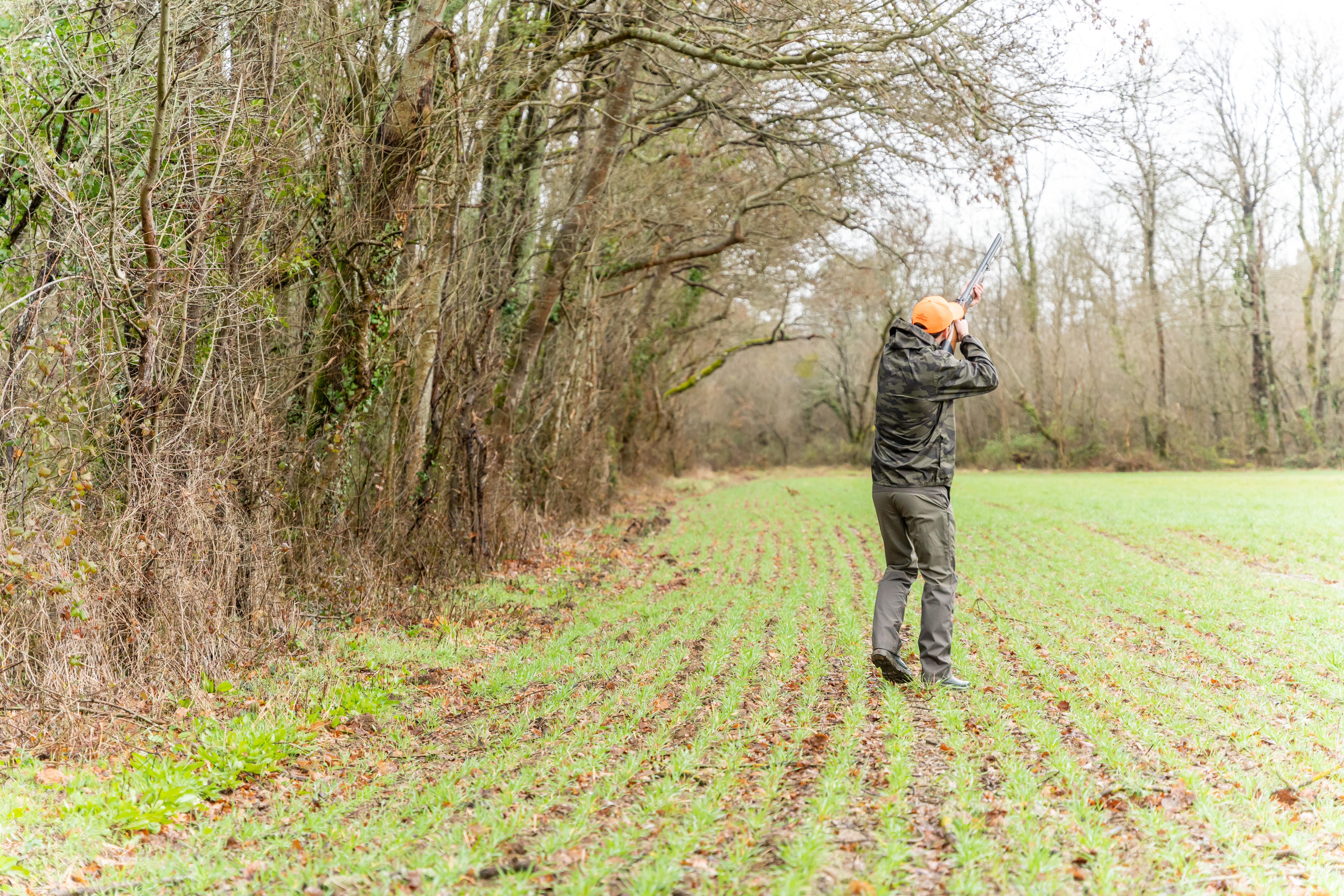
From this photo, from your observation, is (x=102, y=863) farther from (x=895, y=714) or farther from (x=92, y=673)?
(x=895, y=714)

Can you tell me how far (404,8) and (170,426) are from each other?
452 centimetres

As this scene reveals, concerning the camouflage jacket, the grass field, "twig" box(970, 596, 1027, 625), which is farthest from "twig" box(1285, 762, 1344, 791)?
"twig" box(970, 596, 1027, 625)

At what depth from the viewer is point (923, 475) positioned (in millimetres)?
6055

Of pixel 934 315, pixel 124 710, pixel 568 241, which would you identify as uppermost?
pixel 568 241

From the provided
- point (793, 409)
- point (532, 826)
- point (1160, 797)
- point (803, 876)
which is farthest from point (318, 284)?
point (793, 409)

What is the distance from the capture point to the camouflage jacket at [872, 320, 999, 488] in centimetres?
595

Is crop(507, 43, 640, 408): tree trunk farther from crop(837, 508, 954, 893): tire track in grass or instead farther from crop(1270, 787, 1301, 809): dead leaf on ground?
crop(1270, 787, 1301, 809): dead leaf on ground

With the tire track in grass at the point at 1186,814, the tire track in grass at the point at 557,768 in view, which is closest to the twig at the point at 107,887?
the tire track in grass at the point at 557,768

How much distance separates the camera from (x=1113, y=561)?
39.8 feet

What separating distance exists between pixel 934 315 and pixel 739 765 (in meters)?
3.30

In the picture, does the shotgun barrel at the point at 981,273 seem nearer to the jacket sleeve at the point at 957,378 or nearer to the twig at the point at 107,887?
the jacket sleeve at the point at 957,378

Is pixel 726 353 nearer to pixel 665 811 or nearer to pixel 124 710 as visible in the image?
pixel 124 710

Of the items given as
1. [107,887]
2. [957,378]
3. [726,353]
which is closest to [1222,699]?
[957,378]

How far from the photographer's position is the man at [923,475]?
5.98 metres
